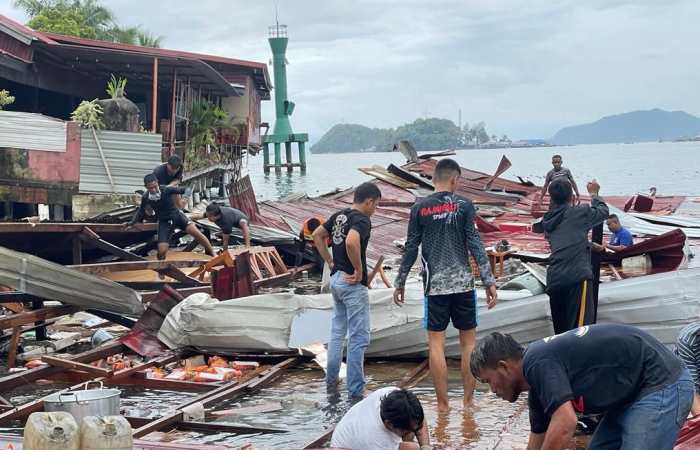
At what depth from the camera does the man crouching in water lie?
463 centimetres

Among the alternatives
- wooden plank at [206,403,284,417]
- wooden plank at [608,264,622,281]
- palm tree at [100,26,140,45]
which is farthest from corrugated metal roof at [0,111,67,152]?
palm tree at [100,26,140,45]

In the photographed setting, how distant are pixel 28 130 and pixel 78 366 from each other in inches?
392

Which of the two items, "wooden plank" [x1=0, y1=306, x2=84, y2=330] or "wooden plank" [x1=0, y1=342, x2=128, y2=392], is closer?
"wooden plank" [x1=0, y1=342, x2=128, y2=392]

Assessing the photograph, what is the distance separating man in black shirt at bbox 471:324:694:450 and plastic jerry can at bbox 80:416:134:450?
190 cm

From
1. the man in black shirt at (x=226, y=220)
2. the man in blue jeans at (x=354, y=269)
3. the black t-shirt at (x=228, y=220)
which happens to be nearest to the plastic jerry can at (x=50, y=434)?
the man in blue jeans at (x=354, y=269)

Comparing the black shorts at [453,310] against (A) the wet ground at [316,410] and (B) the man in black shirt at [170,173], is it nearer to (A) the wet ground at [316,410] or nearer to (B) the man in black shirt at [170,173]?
(A) the wet ground at [316,410]

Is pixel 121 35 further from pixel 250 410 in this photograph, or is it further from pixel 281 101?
pixel 250 410

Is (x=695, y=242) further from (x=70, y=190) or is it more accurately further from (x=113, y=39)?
(x=113, y=39)

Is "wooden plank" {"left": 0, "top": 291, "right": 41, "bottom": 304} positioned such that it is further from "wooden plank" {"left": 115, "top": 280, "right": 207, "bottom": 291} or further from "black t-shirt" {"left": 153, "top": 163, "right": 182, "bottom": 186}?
"black t-shirt" {"left": 153, "top": 163, "right": 182, "bottom": 186}

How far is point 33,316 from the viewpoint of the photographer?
784cm

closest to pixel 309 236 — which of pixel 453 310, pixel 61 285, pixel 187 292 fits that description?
pixel 187 292

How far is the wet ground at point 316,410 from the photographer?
18.9 ft

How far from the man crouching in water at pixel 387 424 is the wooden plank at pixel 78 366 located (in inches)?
129

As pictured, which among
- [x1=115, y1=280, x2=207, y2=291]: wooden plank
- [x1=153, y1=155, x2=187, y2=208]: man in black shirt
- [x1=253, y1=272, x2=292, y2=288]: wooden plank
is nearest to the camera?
[x1=115, y1=280, x2=207, y2=291]: wooden plank
